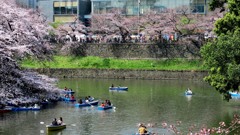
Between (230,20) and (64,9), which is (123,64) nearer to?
(64,9)

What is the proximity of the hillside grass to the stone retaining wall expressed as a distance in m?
1.03

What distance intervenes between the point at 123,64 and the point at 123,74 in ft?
8.79

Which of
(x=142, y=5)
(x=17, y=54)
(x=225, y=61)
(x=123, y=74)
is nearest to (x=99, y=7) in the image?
(x=142, y=5)

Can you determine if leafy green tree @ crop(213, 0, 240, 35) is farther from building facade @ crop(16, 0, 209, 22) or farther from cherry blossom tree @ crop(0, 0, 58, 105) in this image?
building facade @ crop(16, 0, 209, 22)

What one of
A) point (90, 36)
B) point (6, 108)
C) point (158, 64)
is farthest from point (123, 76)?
point (6, 108)

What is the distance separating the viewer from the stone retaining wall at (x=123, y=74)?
5288 cm

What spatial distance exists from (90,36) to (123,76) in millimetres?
13288

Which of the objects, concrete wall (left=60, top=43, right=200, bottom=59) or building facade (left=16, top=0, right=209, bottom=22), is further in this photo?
building facade (left=16, top=0, right=209, bottom=22)

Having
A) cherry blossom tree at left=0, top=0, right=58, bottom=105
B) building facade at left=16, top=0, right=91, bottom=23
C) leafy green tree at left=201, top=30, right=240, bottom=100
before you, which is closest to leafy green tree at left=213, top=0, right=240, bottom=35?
leafy green tree at left=201, top=30, right=240, bottom=100

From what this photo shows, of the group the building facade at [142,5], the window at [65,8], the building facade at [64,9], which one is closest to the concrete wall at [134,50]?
the building facade at [142,5]

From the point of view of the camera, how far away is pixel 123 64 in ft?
186

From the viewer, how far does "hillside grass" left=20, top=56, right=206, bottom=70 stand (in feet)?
182

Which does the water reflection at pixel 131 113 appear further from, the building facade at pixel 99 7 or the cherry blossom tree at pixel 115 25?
the building facade at pixel 99 7

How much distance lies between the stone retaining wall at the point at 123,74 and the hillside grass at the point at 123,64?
3.38 ft
